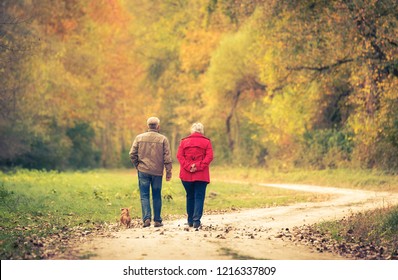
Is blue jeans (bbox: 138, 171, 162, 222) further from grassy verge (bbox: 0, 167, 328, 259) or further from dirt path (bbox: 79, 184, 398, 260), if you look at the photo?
grassy verge (bbox: 0, 167, 328, 259)

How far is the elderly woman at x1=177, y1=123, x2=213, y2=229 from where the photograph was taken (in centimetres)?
1515

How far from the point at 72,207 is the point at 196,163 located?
5.73 m

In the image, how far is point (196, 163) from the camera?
49.7 ft

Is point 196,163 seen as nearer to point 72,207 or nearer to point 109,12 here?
point 72,207

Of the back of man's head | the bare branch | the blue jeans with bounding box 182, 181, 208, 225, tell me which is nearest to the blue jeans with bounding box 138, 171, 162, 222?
the blue jeans with bounding box 182, 181, 208, 225

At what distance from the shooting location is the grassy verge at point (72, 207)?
13042 millimetres

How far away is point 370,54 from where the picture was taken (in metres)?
28.4

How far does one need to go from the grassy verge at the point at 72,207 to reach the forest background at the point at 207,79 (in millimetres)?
4459

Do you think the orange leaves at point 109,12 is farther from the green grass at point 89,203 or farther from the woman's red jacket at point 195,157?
the woman's red jacket at point 195,157

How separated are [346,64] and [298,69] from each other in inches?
85.1

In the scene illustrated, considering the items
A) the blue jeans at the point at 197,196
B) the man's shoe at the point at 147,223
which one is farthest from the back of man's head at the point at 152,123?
the man's shoe at the point at 147,223

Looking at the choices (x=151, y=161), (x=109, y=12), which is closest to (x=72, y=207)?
(x=151, y=161)

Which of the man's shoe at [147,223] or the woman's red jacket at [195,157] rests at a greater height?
the woman's red jacket at [195,157]
